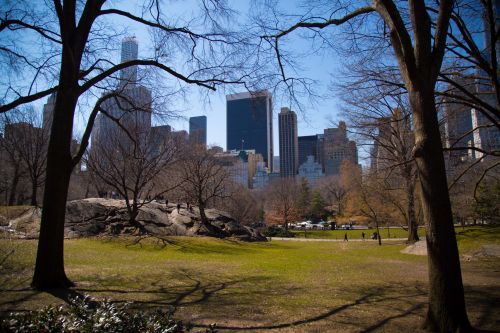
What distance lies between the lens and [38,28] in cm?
903

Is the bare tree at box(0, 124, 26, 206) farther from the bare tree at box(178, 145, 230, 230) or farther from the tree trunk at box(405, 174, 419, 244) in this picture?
the tree trunk at box(405, 174, 419, 244)

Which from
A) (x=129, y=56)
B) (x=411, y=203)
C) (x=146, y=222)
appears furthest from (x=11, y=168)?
(x=411, y=203)

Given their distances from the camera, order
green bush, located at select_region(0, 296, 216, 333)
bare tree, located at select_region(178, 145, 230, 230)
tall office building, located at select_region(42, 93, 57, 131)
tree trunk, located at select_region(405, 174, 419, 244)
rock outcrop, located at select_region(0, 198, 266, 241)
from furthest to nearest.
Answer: bare tree, located at select_region(178, 145, 230, 230)
tree trunk, located at select_region(405, 174, 419, 244)
rock outcrop, located at select_region(0, 198, 266, 241)
tall office building, located at select_region(42, 93, 57, 131)
green bush, located at select_region(0, 296, 216, 333)

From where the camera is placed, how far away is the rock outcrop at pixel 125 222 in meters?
21.7

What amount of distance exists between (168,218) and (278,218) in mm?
36067

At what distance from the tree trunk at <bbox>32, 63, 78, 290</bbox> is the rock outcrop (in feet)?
43.3

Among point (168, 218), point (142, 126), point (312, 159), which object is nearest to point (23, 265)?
point (142, 126)

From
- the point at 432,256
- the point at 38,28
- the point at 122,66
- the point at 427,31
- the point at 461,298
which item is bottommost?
the point at 461,298

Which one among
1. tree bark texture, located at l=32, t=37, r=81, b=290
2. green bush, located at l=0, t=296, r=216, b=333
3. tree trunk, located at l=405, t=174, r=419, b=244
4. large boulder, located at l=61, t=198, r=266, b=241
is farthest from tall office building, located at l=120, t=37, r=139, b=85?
tree trunk, located at l=405, t=174, r=419, b=244

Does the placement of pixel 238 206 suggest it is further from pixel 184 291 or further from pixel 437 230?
pixel 437 230

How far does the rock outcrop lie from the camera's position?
2166 centimetres

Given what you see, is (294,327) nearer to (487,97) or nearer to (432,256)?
(432,256)

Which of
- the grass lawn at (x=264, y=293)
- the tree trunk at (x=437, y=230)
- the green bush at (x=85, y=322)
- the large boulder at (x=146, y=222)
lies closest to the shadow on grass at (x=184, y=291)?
the grass lawn at (x=264, y=293)

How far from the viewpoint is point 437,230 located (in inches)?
225
